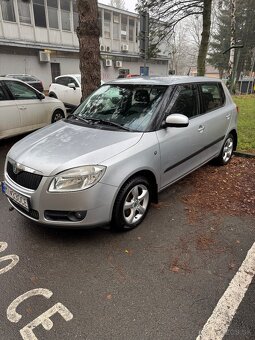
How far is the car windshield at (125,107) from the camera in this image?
3527 millimetres

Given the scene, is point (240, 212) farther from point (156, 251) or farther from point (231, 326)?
point (231, 326)

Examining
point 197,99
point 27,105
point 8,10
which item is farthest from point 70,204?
point 8,10

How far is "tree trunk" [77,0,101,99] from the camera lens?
232 inches

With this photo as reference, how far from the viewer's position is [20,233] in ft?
10.8

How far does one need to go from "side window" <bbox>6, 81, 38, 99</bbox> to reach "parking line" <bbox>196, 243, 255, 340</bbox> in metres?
5.77

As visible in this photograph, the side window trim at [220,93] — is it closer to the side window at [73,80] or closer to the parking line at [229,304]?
the parking line at [229,304]

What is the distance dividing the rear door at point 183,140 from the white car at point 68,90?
314 inches

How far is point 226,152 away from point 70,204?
11.7ft

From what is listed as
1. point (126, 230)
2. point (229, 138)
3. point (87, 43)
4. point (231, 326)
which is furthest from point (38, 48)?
point (231, 326)

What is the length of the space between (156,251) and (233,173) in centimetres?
270

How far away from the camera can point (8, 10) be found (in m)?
21.4

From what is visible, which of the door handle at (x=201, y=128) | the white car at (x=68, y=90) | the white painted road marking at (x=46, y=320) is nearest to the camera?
the white painted road marking at (x=46, y=320)

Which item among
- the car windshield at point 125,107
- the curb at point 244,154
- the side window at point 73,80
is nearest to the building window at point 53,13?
the side window at point 73,80

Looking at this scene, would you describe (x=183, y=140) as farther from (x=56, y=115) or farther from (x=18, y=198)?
(x=56, y=115)
